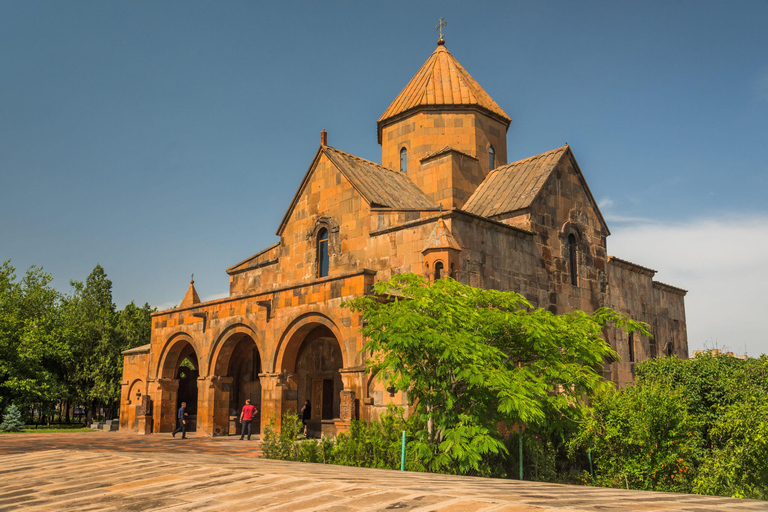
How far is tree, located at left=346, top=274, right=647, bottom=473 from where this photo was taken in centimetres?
1115

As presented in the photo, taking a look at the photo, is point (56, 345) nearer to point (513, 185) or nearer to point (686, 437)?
point (513, 185)

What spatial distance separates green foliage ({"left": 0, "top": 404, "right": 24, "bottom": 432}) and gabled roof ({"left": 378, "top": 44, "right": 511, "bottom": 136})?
805 inches

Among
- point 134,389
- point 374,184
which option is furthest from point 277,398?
point 134,389

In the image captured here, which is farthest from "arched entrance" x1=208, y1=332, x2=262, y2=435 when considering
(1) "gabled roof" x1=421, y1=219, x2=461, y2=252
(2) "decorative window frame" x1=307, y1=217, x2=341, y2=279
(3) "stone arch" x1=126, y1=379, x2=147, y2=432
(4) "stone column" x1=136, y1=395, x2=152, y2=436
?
(1) "gabled roof" x1=421, y1=219, x2=461, y2=252

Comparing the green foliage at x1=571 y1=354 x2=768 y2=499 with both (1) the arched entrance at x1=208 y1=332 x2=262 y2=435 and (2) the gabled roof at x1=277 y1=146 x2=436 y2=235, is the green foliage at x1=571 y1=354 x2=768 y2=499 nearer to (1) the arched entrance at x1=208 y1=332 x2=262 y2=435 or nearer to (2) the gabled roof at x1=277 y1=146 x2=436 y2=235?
(2) the gabled roof at x1=277 y1=146 x2=436 y2=235

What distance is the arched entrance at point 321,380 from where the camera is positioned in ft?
67.2

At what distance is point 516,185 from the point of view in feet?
68.8

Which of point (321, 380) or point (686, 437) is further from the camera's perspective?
point (321, 380)

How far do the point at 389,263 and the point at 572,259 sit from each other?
6.81 meters

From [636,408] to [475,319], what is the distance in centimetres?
368

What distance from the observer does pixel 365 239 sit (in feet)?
62.2

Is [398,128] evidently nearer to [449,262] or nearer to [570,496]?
[449,262]

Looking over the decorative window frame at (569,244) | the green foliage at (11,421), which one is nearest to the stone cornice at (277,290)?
the decorative window frame at (569,244)

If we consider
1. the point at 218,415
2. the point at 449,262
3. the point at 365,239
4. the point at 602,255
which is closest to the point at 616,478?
the point at 449,262
